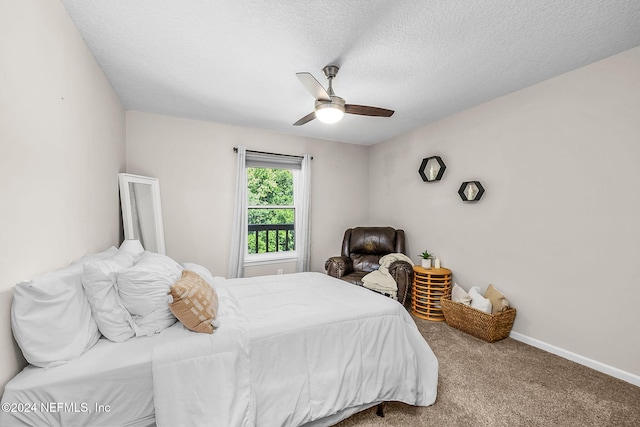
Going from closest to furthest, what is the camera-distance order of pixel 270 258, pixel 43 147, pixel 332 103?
pixel 43 147 < pixel 332 103 < pixel 270 258

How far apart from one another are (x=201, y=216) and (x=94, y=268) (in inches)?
92.4

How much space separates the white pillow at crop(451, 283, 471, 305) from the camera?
10.1ft

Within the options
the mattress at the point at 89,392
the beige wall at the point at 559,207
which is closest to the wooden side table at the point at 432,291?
the beige wall at the point at 559,207

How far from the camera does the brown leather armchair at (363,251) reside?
3.75m

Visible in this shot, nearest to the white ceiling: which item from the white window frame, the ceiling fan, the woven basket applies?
the ceiling fan

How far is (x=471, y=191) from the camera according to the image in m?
3.25

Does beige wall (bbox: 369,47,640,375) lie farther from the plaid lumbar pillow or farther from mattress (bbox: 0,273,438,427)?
the plaid lumbar pillow

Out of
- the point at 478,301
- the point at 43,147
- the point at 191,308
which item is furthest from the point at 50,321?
the point at 478,301

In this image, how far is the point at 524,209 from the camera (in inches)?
110

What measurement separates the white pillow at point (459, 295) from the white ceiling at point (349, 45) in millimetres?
2173

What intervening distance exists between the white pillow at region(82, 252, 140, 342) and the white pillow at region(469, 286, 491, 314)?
3.09 metres

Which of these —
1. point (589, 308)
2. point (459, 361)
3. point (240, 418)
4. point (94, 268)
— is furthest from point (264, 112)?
point (589, 308)

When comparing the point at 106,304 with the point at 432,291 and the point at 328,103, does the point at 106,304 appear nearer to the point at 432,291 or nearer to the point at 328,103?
the point at 328,103

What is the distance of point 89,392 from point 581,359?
11.6 feet
